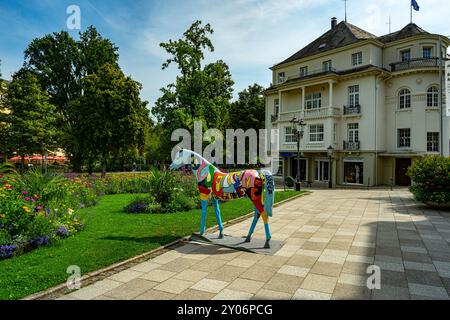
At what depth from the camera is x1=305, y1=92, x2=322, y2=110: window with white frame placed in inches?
1297

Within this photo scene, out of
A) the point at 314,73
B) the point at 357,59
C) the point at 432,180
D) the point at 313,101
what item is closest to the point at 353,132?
the point at 313,101

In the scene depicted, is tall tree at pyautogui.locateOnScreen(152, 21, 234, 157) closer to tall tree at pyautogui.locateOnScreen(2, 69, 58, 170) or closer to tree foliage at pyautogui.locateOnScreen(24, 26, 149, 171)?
tree foliage at pyautogui.locateOnScreen(24, 26, 149, 171)

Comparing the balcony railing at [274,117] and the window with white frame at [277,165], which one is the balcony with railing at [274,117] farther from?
the window with white frame at [277,165]

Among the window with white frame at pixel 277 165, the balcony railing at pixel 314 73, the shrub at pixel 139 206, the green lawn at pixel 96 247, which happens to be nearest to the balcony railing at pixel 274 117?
the balcony railing at pixel 314 73

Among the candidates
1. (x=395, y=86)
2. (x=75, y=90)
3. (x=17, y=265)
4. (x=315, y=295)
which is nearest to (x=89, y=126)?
(x=75, y=90)

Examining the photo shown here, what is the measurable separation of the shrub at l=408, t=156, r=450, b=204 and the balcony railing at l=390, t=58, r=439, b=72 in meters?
17.3

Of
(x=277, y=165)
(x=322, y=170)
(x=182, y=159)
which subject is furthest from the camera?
(x=277, y=165)

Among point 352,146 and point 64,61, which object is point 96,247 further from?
point 64,61

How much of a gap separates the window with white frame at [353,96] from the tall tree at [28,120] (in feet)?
100

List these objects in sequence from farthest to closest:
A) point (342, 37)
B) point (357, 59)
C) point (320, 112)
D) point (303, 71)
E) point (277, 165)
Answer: point (277, 165) → point (303, 71) → point (342, 37) → point (320, 112) → point (357, 59)

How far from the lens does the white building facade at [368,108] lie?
27.3 metres

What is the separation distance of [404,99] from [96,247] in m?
31.0

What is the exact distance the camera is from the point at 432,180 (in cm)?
1374
